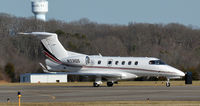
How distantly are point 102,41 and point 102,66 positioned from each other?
4803 cm

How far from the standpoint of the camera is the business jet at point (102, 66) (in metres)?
54.3

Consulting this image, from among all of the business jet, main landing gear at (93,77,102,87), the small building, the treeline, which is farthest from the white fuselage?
the small building

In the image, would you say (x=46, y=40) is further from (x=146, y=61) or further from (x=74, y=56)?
(x=146, y=61)

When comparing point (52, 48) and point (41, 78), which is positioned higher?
point (52, 48)

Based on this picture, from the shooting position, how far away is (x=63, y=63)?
56.2m

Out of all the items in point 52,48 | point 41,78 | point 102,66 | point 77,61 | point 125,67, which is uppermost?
point 52,48

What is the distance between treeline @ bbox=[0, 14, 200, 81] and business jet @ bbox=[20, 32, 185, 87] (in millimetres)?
5932

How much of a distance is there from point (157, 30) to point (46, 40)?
239 ft

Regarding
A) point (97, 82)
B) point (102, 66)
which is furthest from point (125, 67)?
point (97, 82)

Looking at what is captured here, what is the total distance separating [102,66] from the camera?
183 ft

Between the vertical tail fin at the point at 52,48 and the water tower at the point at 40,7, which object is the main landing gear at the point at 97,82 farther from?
the water tower at the point at 40,7

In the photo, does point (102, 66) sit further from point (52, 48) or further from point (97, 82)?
point (52, 48)

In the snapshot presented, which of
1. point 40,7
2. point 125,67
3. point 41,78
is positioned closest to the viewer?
point 125,67

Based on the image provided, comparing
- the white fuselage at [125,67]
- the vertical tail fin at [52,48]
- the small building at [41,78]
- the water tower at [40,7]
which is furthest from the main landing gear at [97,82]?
the water tower at [40,7]
